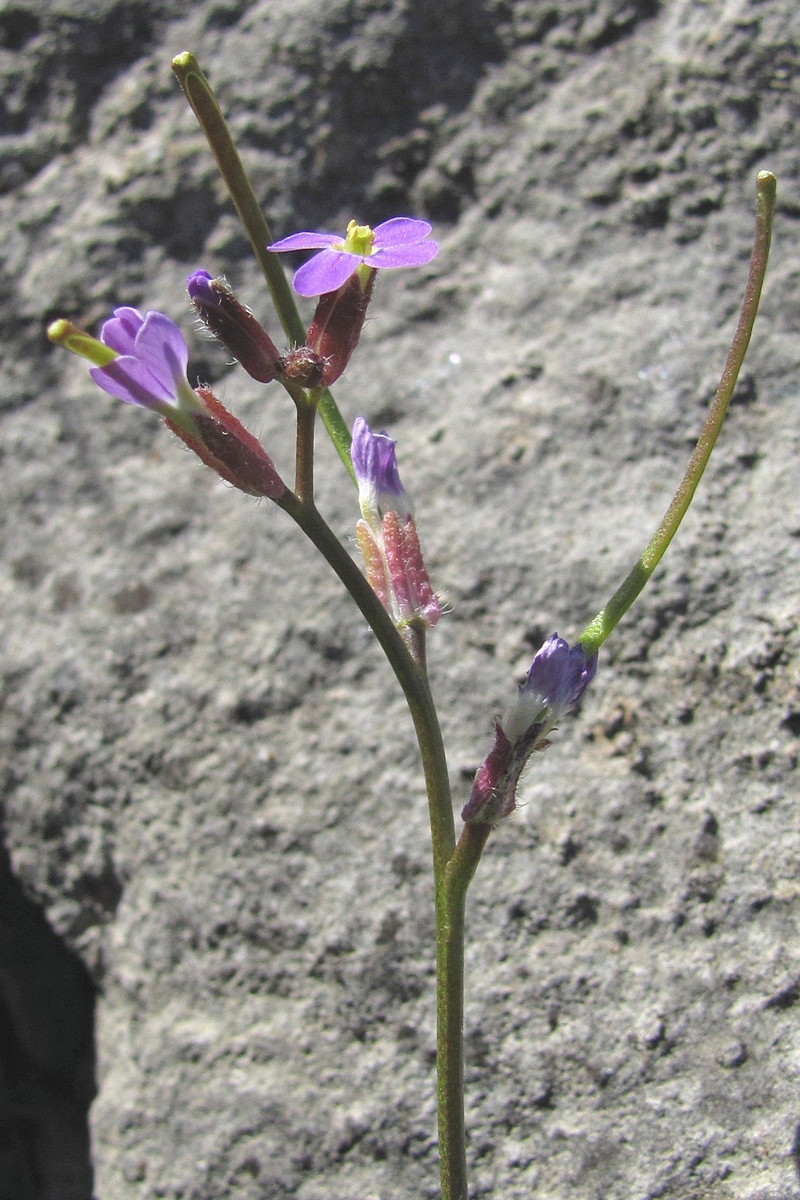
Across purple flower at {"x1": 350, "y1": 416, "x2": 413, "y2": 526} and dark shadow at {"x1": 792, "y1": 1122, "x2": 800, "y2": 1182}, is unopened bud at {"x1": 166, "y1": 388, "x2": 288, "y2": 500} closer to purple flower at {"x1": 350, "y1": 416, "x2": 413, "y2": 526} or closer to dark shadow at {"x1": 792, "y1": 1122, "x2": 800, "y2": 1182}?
purple flower at {"x1": 350, "y1": 416, "x2": 413, "y2": 526}

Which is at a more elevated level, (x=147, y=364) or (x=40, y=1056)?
(x=147, y=364)

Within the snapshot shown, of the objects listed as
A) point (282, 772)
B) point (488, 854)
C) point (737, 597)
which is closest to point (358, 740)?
point (282, 772)

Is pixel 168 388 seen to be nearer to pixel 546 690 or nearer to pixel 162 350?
pixel 162 350

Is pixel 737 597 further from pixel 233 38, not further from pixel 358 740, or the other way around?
pixel 233 38

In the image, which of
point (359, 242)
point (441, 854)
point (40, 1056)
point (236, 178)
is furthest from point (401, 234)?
point (40, 1056)

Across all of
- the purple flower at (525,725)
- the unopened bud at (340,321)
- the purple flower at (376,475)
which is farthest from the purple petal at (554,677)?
the unopened bud at (340,321)

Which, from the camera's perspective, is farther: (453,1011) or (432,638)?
(432,638)
